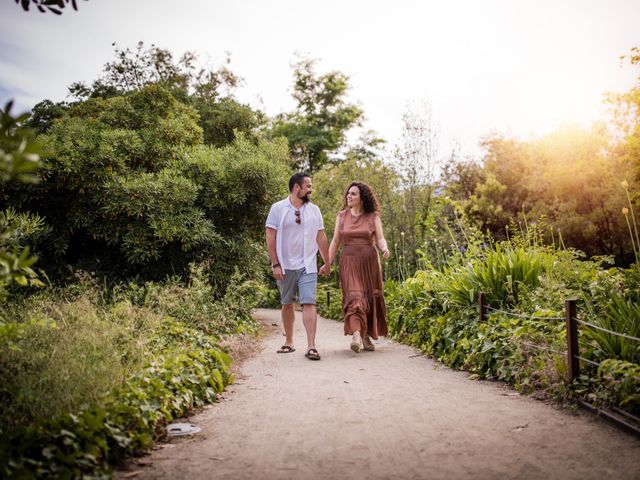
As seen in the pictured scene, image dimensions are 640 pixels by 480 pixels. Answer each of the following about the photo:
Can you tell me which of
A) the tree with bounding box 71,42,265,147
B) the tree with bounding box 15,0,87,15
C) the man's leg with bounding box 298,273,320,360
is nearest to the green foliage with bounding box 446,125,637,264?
the tree with bounding box 71,42,265,147

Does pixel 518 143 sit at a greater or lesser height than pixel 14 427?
greater

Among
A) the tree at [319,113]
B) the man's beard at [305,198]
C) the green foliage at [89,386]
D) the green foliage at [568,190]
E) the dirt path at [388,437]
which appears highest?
the tree at [319,113]

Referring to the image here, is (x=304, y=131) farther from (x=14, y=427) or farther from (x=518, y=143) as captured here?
(x=14, y=427)

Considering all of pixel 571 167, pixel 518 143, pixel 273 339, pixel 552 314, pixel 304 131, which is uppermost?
pixel 304 131

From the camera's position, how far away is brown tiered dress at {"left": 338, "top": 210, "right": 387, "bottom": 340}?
738 cm

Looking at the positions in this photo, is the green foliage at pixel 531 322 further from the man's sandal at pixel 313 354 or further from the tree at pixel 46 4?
the tree at pixel 46 4

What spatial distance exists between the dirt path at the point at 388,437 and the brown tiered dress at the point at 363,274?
1.92m

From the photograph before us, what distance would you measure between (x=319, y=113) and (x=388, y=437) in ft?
104

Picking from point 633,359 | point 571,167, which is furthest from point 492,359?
point 571,167

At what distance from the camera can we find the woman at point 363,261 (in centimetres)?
739

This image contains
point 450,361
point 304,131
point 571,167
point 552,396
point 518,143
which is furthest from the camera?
point 304,131

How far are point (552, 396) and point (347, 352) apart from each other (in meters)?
3.29

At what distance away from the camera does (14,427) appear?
305cm

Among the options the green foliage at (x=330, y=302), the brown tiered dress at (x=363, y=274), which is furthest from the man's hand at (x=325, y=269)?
the green foliage at (x=330, y=302)
